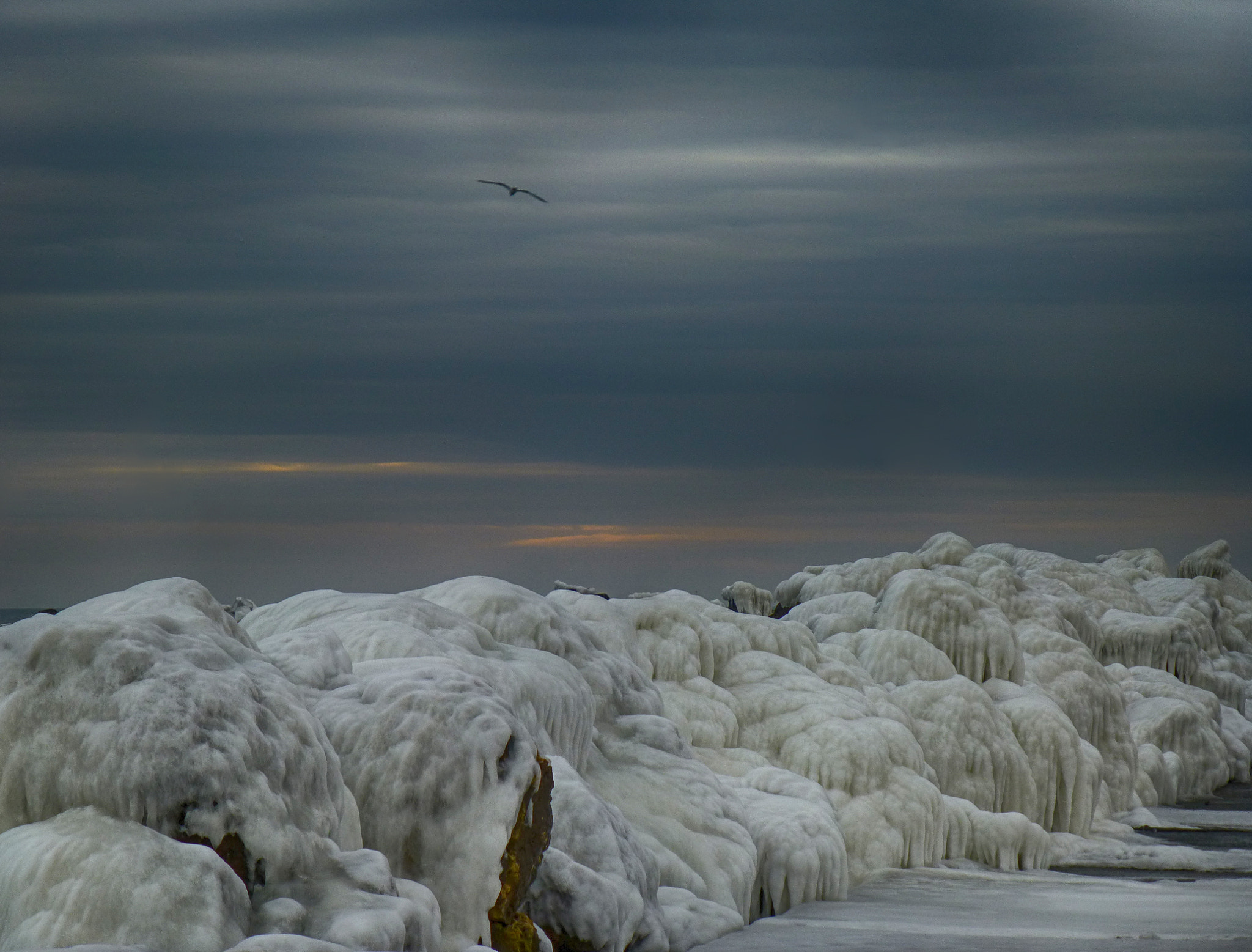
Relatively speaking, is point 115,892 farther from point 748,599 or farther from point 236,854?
point 748,599

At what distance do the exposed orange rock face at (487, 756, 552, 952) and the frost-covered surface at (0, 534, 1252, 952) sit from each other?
81 millimetres

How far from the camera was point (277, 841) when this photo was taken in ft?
22.8

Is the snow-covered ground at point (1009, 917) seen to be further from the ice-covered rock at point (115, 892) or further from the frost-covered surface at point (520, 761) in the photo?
the ice-covered rock at point (115, 892)

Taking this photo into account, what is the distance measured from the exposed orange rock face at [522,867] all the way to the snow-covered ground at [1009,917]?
2.27 m

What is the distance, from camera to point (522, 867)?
8.18 meters

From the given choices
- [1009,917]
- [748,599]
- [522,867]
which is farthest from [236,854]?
[748,599]

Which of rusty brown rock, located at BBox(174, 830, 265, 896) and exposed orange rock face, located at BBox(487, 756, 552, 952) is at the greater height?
rusty brown rock, located at BBox(174, 830, 265, 896)

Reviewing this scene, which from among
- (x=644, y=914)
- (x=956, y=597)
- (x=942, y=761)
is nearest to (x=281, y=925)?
(x=644, y=914)

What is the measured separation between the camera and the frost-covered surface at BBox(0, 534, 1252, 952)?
6.80m

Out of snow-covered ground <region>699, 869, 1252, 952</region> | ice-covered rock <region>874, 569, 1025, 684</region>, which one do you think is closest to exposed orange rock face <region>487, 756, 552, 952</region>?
snow-covered ground <region>699, 869, 1252, 952</region>

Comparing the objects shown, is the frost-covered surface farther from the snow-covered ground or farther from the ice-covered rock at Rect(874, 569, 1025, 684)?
the snow-covered ground

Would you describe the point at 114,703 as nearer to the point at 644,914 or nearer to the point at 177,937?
the point at 177,937

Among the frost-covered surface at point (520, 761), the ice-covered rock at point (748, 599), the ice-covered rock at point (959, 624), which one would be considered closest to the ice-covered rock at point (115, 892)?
the frost-covered surface at point (520, 761)

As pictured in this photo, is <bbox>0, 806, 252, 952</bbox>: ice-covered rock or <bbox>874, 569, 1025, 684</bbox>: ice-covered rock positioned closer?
<bbox>0, 806, 252, 952</bbox>: ice-covered rock
